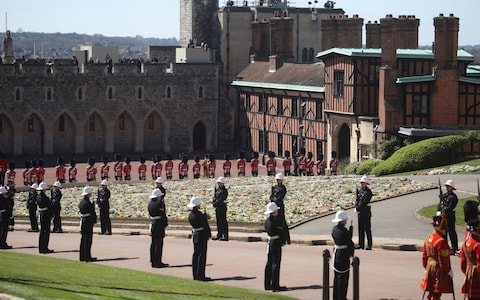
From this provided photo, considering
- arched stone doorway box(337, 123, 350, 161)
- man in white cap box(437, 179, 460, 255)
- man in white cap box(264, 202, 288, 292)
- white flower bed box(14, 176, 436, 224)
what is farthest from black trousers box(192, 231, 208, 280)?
arched stone doorway box(337, 123, 350, 161)

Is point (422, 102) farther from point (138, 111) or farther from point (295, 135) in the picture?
point (138, 111)

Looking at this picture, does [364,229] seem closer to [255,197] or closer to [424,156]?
[255,197]

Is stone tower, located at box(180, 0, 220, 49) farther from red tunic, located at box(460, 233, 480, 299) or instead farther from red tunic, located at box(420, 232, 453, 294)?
red tunic, located at box(460, 233, 480, 299)

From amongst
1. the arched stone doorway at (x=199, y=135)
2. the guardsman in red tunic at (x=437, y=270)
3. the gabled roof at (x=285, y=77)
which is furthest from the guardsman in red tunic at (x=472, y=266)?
the arched stone doorway at (x=199, y=135)

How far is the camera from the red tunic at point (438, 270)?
60.3 feet

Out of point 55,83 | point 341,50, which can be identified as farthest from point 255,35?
point 341,50

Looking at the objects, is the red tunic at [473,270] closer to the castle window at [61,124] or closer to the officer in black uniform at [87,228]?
the officer in black uniform at [87,228]

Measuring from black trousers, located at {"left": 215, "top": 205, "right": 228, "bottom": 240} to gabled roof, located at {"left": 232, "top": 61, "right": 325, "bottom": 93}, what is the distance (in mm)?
30996

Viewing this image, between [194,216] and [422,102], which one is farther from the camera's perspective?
[422,102]

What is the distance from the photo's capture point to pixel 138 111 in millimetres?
72750

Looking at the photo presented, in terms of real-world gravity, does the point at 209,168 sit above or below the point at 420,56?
below

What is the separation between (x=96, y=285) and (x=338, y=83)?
3790cm

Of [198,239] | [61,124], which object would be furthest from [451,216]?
[61,124]

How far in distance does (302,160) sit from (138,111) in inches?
868
